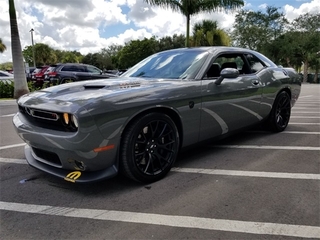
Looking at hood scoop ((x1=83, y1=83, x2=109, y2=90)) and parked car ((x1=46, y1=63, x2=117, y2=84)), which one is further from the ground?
hood scoop ((x1=83, y1=83, x2=109, y2=90))

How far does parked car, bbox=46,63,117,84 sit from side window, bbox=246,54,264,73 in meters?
11.2

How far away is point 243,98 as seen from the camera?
4.17 m

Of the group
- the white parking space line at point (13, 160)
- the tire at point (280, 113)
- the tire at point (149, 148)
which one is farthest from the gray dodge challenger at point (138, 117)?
the tire at point (280, 113)

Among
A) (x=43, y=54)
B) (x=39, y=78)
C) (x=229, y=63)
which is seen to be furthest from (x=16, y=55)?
(x=43, y=54)

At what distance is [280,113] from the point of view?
5.28 m

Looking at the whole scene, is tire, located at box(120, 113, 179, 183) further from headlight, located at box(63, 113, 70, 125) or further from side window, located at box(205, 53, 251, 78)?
side window, located at box(205, 53, 251, 78)

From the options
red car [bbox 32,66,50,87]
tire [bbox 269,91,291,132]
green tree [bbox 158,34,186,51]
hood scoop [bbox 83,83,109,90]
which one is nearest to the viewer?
hood scoop [bbox 83,83,109,90]

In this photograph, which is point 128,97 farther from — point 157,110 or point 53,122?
point 53,122

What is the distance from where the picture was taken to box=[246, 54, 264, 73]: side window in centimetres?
473

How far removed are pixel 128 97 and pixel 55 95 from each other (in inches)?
30.2

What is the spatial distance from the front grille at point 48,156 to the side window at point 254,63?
3.31 meters

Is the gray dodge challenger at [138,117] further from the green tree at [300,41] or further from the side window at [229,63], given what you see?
the green tree at [300,41]

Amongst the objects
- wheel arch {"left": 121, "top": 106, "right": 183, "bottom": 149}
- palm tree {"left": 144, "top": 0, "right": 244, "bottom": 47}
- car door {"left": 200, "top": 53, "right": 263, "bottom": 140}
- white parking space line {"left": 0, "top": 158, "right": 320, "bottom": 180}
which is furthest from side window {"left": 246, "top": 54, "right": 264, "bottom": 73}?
palm tree {"left": 144, "top": 0, "right": 244, "bottom": 47}

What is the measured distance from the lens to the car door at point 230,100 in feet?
11.9
